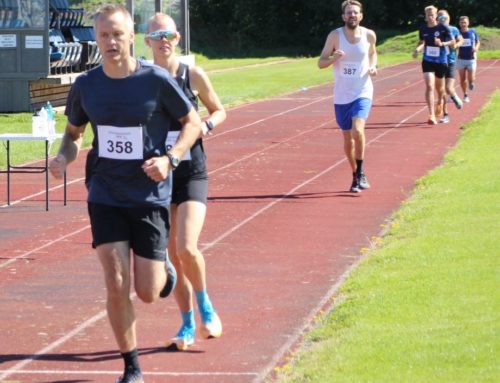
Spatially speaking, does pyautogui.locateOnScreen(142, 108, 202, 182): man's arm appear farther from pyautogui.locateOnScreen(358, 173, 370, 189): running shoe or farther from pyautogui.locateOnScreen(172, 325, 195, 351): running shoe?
pyautogui.locateOnScreen(358, 173, 370, 189): running shoe

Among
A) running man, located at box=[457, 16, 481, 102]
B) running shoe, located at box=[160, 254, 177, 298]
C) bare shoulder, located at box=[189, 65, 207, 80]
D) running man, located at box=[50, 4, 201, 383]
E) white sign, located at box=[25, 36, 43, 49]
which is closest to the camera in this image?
running man, located at box=[50, 4, 201, 383]

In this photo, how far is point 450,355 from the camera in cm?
671

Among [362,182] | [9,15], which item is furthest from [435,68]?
[9,15]

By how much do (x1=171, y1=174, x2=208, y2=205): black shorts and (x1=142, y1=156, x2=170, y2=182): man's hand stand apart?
3.76 ft

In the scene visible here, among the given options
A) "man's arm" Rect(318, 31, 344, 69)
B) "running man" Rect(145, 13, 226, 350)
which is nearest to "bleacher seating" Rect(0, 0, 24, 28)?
"man's arm" Rect(318, 31, 344, 69)

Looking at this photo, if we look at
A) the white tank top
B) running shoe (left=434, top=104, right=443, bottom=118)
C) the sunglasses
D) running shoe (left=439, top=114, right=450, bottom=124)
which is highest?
the sunglasses

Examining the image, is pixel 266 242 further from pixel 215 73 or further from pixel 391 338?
pixel 215 73

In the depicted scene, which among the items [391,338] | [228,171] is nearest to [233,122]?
[228,171]

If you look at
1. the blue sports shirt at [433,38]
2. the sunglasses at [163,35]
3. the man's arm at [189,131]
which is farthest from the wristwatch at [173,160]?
the blue sports shirt at [433,38]

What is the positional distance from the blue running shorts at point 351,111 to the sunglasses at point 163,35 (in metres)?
7.40

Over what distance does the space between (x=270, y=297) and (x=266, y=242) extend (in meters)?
2.53

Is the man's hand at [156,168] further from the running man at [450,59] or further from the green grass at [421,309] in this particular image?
the running man at [450,59]

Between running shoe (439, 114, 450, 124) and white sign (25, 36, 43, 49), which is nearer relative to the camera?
running shoe (439, 114, 450, 124)

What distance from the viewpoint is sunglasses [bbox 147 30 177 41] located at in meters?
7.72
